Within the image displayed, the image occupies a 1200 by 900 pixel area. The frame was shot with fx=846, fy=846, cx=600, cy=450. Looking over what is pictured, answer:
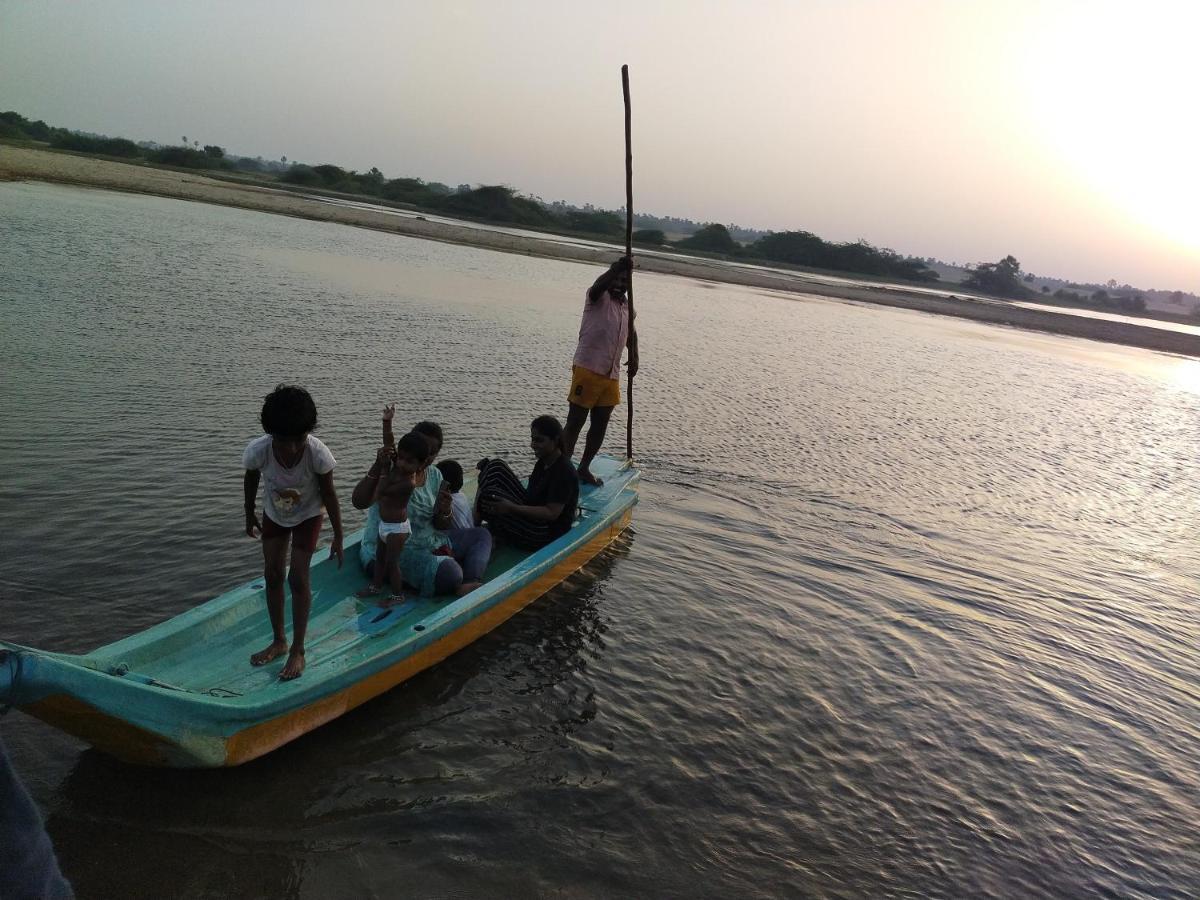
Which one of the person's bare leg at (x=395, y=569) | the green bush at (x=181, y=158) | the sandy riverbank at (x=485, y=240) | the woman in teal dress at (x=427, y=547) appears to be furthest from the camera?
the green bush at (x=181, y=158)

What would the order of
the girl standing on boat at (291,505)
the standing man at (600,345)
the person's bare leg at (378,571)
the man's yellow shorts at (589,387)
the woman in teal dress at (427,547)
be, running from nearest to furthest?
1. the girl standing on boat at (291,505)
2. the person's bare leg at (378,571)
3. the woman in teal dress at (427,547)
4. the standing man at (600,345)
5. the man's yellow shorts at (589,387)

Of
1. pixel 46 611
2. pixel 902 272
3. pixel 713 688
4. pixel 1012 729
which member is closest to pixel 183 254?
pixel 46 611

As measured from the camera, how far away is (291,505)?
159 inches

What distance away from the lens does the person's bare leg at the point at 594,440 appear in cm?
801

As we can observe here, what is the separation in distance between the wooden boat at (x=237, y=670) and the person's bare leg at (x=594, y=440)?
2101 mm

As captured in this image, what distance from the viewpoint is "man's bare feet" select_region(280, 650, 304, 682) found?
159 inches

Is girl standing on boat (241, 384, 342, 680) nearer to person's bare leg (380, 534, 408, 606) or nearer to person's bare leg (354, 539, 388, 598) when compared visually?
person's bare leg (380, 534, 408, 606)

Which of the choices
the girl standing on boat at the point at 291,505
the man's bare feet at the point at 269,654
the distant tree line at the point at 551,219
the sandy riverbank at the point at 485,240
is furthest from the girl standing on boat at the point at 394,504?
the distant tree line at the point at 551,219

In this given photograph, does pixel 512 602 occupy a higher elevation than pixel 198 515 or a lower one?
lower

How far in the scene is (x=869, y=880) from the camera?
4.01m

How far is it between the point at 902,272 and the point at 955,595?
236 feet

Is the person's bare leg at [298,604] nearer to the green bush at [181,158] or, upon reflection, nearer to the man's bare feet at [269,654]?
the man's bare feet at [269,654]

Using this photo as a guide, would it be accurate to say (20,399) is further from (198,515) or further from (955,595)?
(955,595)

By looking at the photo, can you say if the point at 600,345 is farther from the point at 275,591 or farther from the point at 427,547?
the point at 275,591
